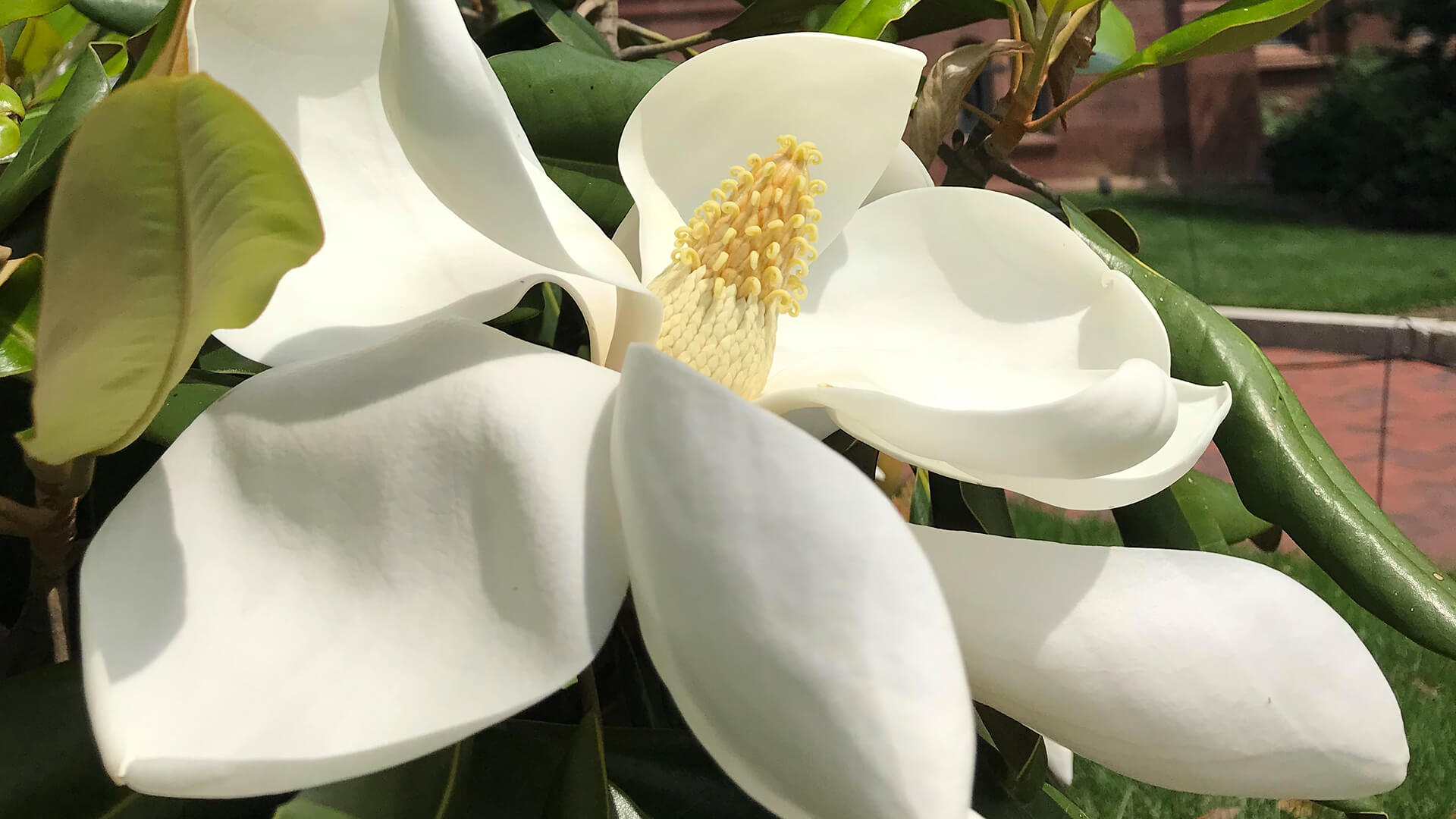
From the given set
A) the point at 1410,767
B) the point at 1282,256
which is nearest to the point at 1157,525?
the point at 1410,767

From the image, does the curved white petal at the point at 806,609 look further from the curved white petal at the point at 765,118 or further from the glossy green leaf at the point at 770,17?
A: the glossy green leaf at the point at 770,17

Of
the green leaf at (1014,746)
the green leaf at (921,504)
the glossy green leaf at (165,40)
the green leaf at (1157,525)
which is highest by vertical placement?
the glossy green leaf at (165,40)

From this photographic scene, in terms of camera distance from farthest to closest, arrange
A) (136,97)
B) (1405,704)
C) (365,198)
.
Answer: (1405,704) → (365,198) → (136,97)

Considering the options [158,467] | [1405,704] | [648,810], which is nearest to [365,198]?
[158,467]

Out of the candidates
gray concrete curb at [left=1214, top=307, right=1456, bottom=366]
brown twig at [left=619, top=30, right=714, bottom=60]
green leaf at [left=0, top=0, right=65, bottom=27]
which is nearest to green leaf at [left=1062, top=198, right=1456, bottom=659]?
brown twig at [left=619, top=30, right=714, bottom=60]

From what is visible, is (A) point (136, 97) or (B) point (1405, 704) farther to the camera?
(B) point (1405, 704)

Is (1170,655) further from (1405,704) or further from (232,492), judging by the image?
(1405,704)

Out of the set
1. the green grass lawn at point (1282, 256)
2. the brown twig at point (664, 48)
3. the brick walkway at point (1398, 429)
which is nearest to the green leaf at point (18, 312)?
the brown twig at point (664, 48)

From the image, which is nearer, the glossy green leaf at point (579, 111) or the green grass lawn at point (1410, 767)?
the glossy green leaf at point (579, 111)

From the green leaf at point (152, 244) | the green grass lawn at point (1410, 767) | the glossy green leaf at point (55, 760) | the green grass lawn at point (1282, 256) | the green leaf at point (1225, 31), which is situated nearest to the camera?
the green leaf at point (152, 244)
